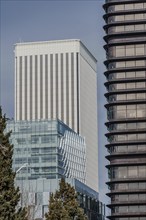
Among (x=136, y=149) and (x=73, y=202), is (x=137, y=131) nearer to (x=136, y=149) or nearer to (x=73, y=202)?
(x=136, y=149)

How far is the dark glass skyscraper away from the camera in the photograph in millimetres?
171125

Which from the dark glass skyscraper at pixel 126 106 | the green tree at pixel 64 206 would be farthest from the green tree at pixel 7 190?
the dark glass skyscraper at pixel 126 106

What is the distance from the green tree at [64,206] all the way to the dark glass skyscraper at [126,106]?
89751 millimetres

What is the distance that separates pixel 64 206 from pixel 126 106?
99.7 metres

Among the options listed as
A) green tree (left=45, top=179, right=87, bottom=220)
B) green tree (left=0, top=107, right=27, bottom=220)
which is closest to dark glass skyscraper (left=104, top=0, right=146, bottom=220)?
green tree (left=45, top=179, right=87, bottom=220)

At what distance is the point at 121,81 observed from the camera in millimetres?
178500

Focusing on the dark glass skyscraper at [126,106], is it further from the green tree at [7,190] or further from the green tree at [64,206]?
the green tree at [7,190]

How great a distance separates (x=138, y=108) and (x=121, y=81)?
22.2 feet

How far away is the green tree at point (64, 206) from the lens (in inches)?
3081

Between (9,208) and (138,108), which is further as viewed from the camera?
(138,108)

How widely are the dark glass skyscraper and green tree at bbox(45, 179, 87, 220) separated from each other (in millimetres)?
Result: 89751

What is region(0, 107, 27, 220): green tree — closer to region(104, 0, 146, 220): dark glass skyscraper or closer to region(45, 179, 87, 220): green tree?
region(45, 179, 87, 220): green tree

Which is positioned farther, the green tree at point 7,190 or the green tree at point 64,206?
the green tree at point 64,206

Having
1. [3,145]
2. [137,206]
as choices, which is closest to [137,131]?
[137,206]
